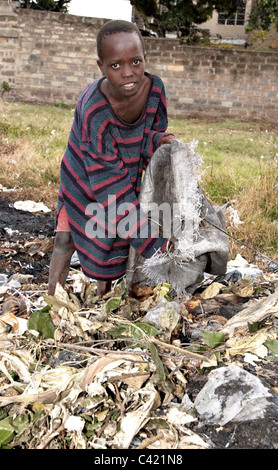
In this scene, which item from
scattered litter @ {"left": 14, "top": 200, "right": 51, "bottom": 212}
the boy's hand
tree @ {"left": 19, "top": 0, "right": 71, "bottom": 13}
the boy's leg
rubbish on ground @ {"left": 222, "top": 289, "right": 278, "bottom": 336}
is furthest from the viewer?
tree @ {"left": 19, "top": 0, "right": 71, "bottom": 13}

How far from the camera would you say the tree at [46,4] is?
15070mm

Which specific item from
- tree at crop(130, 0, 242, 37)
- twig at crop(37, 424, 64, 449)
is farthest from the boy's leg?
tree at crop(130, 0, 242, 37)

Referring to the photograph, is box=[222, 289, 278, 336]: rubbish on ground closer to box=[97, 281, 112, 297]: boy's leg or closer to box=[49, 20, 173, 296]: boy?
box=[49, 20, 173, 296]: boy

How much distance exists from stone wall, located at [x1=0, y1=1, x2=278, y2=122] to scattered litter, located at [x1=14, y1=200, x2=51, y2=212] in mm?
9377

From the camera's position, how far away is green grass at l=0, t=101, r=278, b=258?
4.11 m

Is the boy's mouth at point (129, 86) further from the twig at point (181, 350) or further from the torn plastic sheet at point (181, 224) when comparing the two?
the twig at point (181, 350)

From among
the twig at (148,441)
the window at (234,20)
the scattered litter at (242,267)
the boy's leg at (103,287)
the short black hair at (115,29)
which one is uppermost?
the window at (234,20)

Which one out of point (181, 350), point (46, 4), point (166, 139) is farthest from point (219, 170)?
point (46, 4)

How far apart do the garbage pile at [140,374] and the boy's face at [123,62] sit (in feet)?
2.99

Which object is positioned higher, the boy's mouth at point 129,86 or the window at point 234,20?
the window at point 234,20

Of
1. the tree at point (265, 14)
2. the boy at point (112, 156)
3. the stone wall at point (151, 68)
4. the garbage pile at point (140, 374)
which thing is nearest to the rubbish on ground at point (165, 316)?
the garbage pile at point (140, 374)

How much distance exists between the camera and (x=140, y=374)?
6.21 ft
